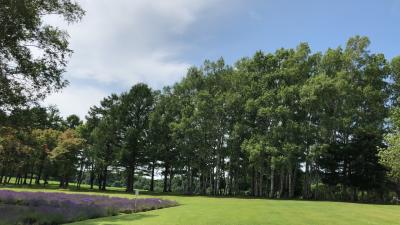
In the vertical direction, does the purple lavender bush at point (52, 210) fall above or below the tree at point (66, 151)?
below

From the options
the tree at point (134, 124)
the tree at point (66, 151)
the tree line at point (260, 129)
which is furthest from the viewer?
the tree at point (66, 151)

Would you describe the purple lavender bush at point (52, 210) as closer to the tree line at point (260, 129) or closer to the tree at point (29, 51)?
the tree at point (29, 51)

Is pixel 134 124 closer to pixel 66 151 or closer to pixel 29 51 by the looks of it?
pixel 66 151

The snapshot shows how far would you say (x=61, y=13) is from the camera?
2159 centimetres

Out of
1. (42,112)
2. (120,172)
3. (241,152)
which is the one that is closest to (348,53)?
(241,152)

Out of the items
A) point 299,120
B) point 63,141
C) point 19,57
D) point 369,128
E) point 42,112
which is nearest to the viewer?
point 19,57

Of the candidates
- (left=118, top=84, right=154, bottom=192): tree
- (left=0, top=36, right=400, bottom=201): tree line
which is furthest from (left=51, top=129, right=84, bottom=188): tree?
(left=118, top=84, right=154, bottom=192): tree

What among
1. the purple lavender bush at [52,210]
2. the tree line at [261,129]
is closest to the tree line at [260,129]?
the tree line at [261,129]

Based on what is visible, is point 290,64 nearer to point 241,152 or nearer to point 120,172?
point 241,152

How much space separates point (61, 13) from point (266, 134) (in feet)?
125

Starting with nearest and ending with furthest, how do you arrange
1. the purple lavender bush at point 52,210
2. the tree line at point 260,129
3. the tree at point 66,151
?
the purple lavender bush at point 52,210 → the tree line at point 260,129 → the tree at point 66,151

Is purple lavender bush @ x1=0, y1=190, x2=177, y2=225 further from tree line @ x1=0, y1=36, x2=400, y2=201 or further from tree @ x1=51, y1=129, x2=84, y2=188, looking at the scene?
tree @ x1=51, y1=129, x2=84, y2=188

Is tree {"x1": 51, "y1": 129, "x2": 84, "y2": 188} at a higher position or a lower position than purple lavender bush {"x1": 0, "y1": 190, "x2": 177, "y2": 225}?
higher

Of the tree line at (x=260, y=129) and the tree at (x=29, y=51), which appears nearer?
the tree at (x=29, y=51)
